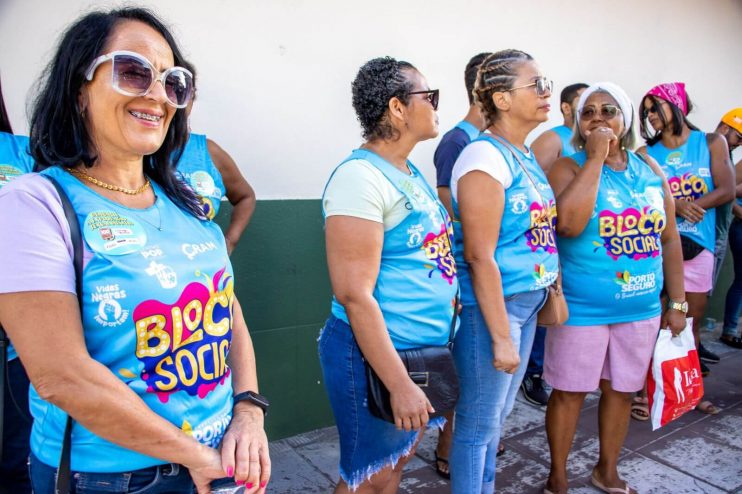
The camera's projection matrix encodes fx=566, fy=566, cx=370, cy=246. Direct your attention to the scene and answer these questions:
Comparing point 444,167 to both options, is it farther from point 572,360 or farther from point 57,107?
point 57,107

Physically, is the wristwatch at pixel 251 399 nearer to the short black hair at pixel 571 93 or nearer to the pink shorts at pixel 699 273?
the short black hair at pixel 571 93

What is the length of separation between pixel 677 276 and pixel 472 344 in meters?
1.36

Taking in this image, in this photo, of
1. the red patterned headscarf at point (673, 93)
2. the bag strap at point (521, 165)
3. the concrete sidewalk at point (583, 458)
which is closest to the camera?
the bag strap at point (521, 165)

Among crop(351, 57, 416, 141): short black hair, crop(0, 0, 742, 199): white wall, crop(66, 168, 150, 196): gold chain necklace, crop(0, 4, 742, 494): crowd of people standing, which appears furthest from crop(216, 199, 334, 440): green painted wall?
crop(66, 168, 150, 196): gold chain necklace

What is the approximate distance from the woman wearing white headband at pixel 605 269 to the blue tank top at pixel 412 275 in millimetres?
839

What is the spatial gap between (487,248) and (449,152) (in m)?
1.11

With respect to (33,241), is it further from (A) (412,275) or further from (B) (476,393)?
(B) (476,393)

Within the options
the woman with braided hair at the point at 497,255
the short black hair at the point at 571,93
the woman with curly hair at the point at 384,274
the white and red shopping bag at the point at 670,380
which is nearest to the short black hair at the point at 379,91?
the woman with curly hair at the point at 384,274

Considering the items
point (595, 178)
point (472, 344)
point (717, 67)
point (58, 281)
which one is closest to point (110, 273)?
point (58, 281)

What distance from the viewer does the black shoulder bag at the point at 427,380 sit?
1.90 metres

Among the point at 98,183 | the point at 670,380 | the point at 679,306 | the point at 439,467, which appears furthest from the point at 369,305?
the point at 679,306

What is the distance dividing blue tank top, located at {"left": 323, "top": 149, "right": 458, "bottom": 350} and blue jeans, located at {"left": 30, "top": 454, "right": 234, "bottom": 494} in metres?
0.83

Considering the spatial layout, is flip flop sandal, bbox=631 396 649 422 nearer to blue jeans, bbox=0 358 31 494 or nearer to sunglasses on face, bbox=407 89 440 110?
sunglasses on face, bbox=407 89 440 110

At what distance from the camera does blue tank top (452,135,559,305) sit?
7.45 ft
